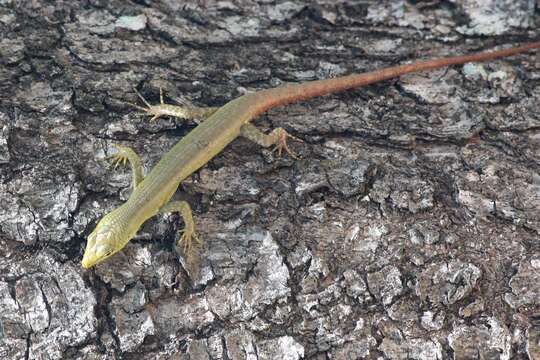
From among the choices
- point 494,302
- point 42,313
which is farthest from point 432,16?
point 42,313

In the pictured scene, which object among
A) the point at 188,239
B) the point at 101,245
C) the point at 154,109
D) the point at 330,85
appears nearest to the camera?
the point at 101,245

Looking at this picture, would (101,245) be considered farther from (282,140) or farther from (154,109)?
(282,140)

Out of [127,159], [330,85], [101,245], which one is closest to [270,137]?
[330,85]

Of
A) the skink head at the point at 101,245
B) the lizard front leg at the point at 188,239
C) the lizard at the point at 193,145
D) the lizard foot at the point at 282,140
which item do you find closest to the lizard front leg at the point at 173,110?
the lizard at the point at 193,145

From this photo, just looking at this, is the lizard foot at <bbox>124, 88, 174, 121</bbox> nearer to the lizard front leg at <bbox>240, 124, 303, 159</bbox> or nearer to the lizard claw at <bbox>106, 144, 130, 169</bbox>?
the lizard claw at <bbox>106, 144, 130, 169</bbox>

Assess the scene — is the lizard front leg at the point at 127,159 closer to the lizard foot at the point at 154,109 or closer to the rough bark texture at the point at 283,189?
the rough bark texture at the point at 283,189
